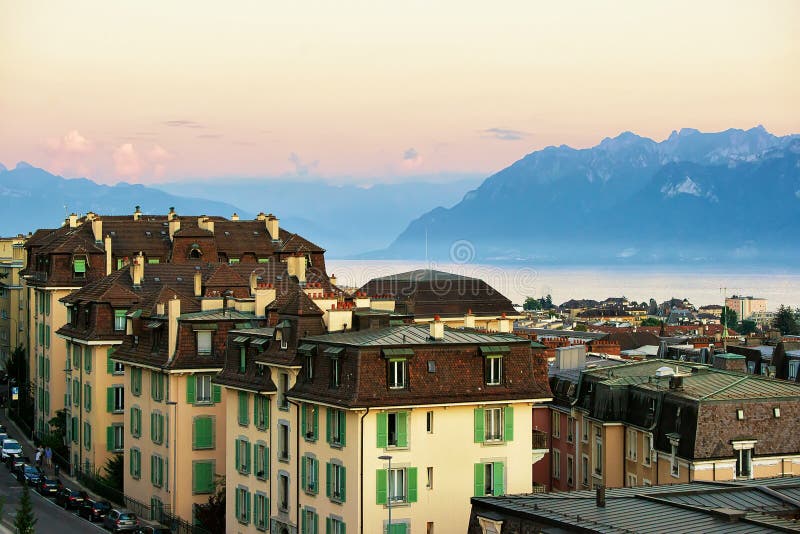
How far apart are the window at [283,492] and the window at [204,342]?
12.0 metres

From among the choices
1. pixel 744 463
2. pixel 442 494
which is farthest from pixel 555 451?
pixel 442 494

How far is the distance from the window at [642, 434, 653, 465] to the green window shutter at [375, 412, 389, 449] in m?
12.4

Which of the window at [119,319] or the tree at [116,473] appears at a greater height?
the window at [119,319]

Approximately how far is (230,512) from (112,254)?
37717 millimetres

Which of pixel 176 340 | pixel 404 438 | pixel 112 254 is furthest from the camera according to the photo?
pixel 112 254

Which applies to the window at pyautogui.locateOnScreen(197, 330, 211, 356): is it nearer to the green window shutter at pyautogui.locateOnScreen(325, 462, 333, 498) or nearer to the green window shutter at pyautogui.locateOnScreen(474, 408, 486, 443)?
the green window shutter at pyautogui.locateOnScreen(325, 462, 333, 498)

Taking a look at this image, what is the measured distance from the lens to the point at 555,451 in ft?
218

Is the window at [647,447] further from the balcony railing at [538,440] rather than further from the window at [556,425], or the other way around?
the window at [556,425]

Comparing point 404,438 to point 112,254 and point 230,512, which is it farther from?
point 112,254

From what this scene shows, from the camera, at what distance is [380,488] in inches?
1956

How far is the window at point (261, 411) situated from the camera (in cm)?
5594

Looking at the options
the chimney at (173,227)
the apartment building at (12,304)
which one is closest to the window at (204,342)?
the chimney at (173,227)

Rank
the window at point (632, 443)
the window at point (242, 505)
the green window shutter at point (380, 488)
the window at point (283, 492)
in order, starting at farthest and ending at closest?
the window at point (632, 443) < the window at point (242, 505) < the window at point (283, 492) < the green window shutter at point (380, 488)

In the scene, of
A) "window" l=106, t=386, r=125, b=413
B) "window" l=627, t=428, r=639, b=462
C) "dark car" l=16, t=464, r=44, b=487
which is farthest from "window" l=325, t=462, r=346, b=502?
"window" l=106, t=386, r=125, b=413
